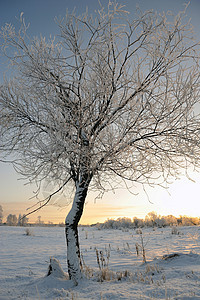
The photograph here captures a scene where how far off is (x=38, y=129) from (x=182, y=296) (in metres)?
3.84

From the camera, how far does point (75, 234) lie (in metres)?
4.96

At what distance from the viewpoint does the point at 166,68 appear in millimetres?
4465

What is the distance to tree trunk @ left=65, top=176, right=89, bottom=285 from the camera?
189 inches

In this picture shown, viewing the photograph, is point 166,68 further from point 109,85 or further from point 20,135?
point 20,135

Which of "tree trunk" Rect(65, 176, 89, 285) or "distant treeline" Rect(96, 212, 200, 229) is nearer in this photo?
"tree trunk" Rect(65, 176, 89, 285)

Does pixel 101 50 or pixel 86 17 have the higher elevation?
pixel 86 17

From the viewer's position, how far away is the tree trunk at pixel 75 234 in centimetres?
481

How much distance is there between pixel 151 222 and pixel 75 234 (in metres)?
15.7

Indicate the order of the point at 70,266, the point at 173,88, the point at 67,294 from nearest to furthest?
the point at 67,294, the point at 173,88, the point at 70,266

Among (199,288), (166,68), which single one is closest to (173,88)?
(166,68)

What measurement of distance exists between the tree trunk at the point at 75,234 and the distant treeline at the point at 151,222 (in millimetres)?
14150

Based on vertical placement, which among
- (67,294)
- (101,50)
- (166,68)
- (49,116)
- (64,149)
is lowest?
(67,294)

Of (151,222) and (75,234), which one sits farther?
(151,222)

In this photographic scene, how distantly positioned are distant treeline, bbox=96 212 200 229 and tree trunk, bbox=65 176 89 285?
1415cm
